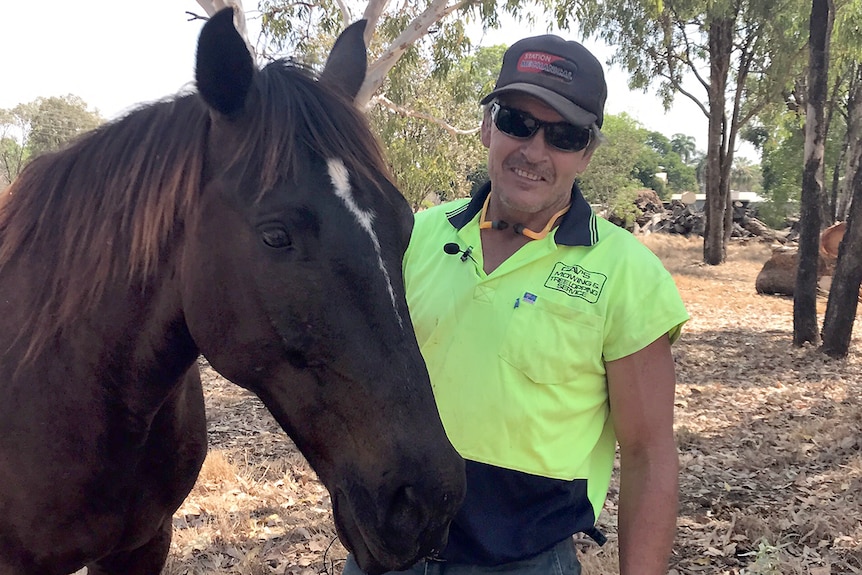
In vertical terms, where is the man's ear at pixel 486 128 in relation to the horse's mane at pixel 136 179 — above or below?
above

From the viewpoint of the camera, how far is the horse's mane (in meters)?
1.49

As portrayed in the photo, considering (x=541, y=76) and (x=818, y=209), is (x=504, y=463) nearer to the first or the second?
(x=541, y=76)

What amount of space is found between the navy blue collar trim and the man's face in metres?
0.07

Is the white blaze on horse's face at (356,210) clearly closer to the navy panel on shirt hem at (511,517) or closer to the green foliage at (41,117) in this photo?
the navy panel on shirt hem at (511,517)

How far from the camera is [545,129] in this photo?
1.82 meters

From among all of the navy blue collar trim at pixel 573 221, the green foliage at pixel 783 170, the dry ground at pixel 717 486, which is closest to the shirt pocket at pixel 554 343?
the navy blue collar trim at pixel 573 221

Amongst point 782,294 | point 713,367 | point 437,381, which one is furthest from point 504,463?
point 782,294

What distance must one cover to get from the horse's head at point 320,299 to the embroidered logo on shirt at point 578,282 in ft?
1.43

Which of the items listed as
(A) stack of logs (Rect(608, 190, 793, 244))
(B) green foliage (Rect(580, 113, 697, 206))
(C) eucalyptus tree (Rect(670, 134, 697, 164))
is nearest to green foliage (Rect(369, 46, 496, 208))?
(B) green foliage (Rect(580, 113, 697, 206))

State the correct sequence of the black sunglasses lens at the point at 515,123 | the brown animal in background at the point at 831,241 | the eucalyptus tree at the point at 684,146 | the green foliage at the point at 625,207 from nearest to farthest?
the black sunglasses lens at the point at 515,123
the brown animal in background at the point at 831,241
the green foliage at the point at 625,207
the eucalyptus tree at the point at 684,146

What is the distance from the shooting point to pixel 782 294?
13.1 meters

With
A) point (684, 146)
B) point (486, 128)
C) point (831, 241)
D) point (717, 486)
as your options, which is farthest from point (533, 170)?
point (684, 146)

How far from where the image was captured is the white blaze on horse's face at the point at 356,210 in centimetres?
138

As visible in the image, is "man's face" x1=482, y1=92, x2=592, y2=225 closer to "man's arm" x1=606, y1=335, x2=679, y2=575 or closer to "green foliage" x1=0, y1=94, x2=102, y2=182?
"man's arm" x1=606, y1=335, x2=679, y2=575
